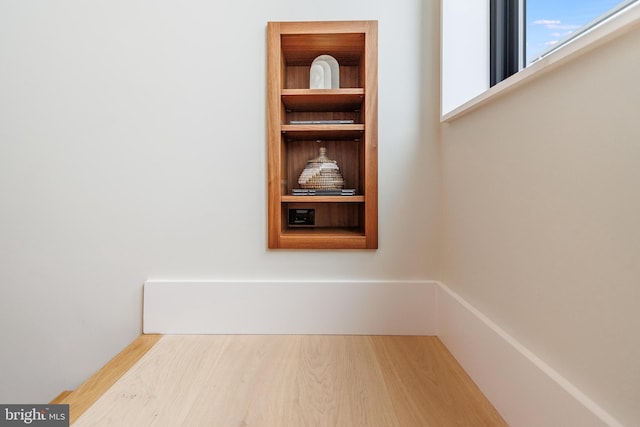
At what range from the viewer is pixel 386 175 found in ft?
4.72

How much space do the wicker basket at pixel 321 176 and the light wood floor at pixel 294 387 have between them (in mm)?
554

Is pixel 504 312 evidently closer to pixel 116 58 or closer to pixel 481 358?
pixel 481 358

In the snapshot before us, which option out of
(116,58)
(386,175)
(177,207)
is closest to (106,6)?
(116,58)

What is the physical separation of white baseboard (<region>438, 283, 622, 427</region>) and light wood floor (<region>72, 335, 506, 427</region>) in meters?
0.05

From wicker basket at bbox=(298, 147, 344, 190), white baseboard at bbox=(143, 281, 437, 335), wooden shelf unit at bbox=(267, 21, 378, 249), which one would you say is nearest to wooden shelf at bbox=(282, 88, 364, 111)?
wooden shelf unit at bbox=(267, 21, 378, 249)

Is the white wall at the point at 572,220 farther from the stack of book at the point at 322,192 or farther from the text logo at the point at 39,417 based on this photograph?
the text logo at the point at 39,417

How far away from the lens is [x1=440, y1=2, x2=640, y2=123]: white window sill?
52cm

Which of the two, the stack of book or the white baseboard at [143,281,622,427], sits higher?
the stack of book

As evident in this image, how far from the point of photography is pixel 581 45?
24.0 inches

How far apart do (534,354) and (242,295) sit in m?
0.97

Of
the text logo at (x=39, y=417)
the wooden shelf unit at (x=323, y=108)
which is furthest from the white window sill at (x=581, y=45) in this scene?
the text logo at (x=39, y=417)

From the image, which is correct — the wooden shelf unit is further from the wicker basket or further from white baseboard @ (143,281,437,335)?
white baseboard @ (143,281,437,335)

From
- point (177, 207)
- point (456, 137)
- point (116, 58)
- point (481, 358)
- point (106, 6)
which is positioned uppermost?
point (106, 6)

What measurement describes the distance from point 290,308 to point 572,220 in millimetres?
999
